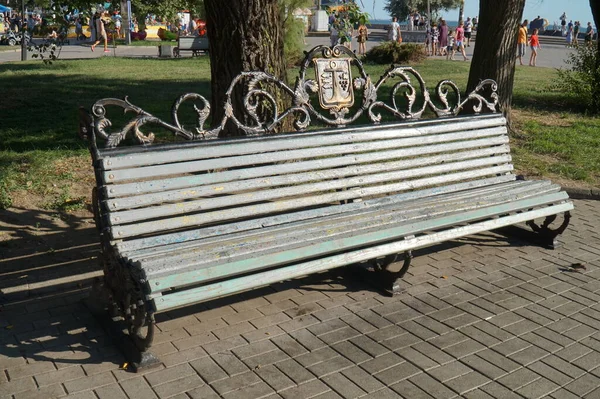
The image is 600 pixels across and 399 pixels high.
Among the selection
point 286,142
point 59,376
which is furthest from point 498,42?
point 59,376

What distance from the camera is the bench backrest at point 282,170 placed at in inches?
167

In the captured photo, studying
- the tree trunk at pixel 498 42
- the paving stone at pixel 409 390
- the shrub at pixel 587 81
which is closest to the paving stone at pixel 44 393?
the paving stone at pixel 409 390

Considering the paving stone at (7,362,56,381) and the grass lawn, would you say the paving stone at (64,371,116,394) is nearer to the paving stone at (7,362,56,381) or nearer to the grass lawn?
the paving stone at (7,362,56,381)

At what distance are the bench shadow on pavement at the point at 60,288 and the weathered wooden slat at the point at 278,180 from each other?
2.36 feet

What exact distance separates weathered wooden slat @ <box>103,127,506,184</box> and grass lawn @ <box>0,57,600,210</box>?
2.39 metres

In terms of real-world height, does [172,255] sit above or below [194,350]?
above

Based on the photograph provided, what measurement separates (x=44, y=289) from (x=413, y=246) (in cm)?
242

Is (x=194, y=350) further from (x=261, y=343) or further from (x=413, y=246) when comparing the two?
(x=413, y=246)

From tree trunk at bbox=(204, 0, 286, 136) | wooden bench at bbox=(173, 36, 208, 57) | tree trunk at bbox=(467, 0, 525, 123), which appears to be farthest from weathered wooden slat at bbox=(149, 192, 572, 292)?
wooden bench at bbox=(173, 36, 208, 57)

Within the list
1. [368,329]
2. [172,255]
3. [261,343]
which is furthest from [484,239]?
[172,255]

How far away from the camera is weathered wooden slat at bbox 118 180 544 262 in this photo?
4.17 metres

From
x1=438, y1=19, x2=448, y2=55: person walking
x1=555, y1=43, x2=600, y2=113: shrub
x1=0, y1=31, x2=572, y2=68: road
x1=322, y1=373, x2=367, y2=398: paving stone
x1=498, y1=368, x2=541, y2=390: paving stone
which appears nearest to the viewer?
x1=322, y1=373, x2=367, y2=398: paving stone

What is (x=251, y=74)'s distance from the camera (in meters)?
4.92

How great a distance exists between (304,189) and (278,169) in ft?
0.74
